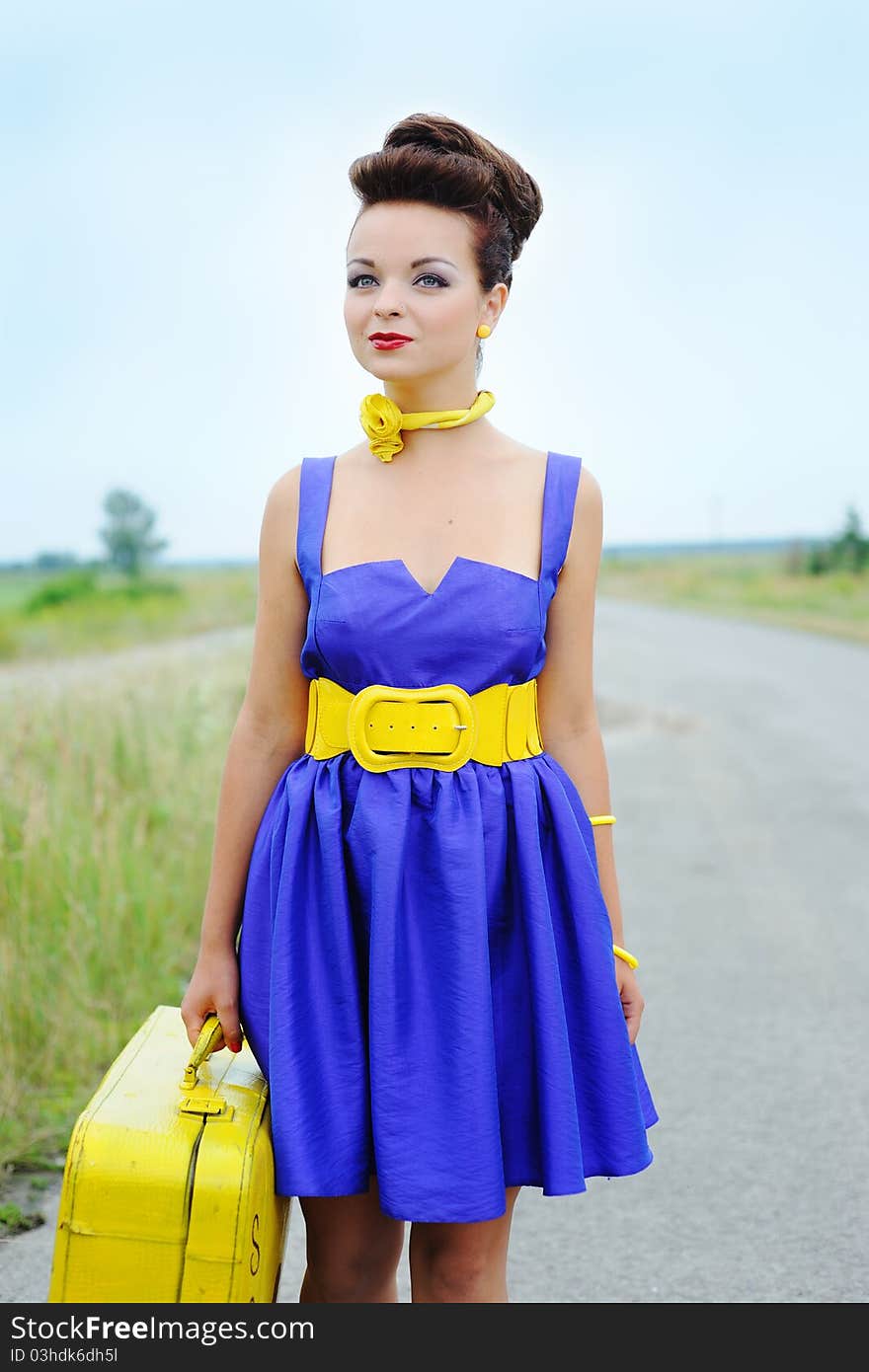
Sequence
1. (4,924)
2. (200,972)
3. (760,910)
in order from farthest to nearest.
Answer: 1. (760,910)
2. (4,924)
3. (200,972)

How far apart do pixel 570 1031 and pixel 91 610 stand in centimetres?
2904

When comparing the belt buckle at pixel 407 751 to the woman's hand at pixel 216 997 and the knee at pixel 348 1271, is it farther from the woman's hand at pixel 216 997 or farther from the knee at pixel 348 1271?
the knee at pixel 348 1271

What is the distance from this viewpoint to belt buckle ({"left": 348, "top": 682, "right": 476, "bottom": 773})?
2.00m

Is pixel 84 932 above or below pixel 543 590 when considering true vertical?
below

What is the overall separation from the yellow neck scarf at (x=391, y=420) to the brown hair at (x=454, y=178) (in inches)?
8.0

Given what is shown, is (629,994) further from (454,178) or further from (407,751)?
(454,178)

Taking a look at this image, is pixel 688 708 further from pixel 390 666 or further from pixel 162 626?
pixel 162 626

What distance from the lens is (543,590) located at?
6.79ft

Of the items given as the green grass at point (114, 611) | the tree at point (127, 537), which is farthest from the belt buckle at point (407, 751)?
the tree at point (127, 537)

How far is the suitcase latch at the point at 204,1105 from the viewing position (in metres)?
1.93

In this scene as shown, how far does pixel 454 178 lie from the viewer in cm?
204

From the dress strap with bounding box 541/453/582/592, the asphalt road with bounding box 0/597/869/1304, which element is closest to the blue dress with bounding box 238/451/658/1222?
the dress strap with bounding box 541/453/582/592

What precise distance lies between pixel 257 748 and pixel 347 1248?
2.59ft

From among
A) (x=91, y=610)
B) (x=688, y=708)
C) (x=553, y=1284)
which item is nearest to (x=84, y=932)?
(x=553, y=1284)
